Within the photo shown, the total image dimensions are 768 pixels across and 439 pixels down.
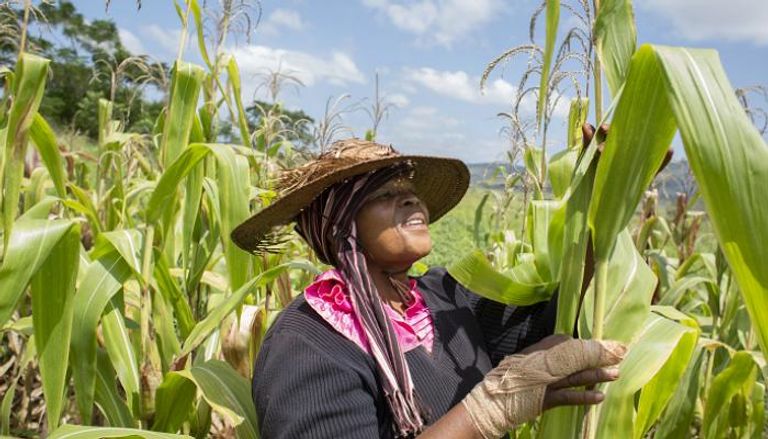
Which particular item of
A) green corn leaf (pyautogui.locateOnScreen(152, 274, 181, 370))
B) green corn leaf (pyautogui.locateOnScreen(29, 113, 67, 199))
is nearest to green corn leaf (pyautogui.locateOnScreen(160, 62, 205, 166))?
green corn leaf (pyautogui.locateOnScreen(29, 113, 67, 199))

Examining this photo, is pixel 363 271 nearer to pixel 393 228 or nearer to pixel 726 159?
pixel 393 228

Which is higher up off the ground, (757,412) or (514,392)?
(514,392)

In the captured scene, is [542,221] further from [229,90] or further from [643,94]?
[229,90]

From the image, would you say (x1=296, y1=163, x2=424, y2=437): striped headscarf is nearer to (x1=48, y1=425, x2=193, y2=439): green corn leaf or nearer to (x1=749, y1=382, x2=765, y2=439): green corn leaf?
(x1=48, y1=425, x2=193, y2=439): green corn leaf

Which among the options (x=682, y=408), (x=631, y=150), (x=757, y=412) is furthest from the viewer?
(x=757, y=412)

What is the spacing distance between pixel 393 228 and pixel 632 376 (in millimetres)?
609

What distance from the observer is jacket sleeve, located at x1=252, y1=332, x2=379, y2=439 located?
1367 millimetres

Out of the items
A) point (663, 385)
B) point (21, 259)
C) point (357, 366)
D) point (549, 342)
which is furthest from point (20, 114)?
point (663, 385)

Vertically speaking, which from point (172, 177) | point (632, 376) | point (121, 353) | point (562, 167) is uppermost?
point (562, 167)

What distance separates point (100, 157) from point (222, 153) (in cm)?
109

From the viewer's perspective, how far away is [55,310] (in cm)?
153

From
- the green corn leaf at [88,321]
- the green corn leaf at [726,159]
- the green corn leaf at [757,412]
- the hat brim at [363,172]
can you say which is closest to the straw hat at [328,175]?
the hat brim at [363,172]

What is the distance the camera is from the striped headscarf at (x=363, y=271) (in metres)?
1.48

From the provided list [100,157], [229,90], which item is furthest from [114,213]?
[229,90]
